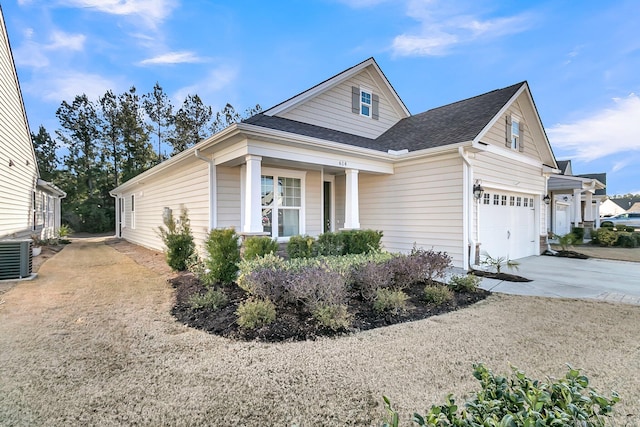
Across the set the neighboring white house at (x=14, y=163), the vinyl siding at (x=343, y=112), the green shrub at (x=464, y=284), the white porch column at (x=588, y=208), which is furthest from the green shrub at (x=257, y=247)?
the white porch column at (x=588, y=208)

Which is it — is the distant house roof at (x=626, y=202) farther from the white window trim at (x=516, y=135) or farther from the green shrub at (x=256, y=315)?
the green shrub at (x=256, y=315)

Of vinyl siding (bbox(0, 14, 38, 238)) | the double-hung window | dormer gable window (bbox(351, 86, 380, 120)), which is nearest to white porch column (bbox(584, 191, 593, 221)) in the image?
dormer gable window (bbox(351, 86, 380, 120))

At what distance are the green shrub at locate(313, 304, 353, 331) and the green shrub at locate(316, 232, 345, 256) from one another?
309 cm

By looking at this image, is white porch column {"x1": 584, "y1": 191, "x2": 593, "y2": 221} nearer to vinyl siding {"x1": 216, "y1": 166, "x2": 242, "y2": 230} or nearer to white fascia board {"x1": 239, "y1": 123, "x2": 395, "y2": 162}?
white fascia board {"x1": 239, "y1": 123, "x2": 395, "y2": 162}

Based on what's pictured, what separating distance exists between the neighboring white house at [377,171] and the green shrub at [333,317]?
9.92 ft

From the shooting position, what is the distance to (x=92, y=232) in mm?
25812

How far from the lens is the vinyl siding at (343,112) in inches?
385

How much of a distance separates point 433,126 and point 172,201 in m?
9.30

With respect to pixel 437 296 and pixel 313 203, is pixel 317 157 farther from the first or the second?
pixel 437 296

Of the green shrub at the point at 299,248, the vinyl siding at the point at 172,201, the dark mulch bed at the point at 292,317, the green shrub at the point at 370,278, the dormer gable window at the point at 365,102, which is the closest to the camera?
the dark mulch bed at the point at 292,317

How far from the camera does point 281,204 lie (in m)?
8.61

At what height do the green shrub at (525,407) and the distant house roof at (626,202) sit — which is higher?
the distant house roof at (626,202)

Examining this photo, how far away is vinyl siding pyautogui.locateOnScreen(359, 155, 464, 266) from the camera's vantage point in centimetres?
807

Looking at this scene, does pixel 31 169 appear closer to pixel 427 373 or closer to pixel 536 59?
pixel 427 373
